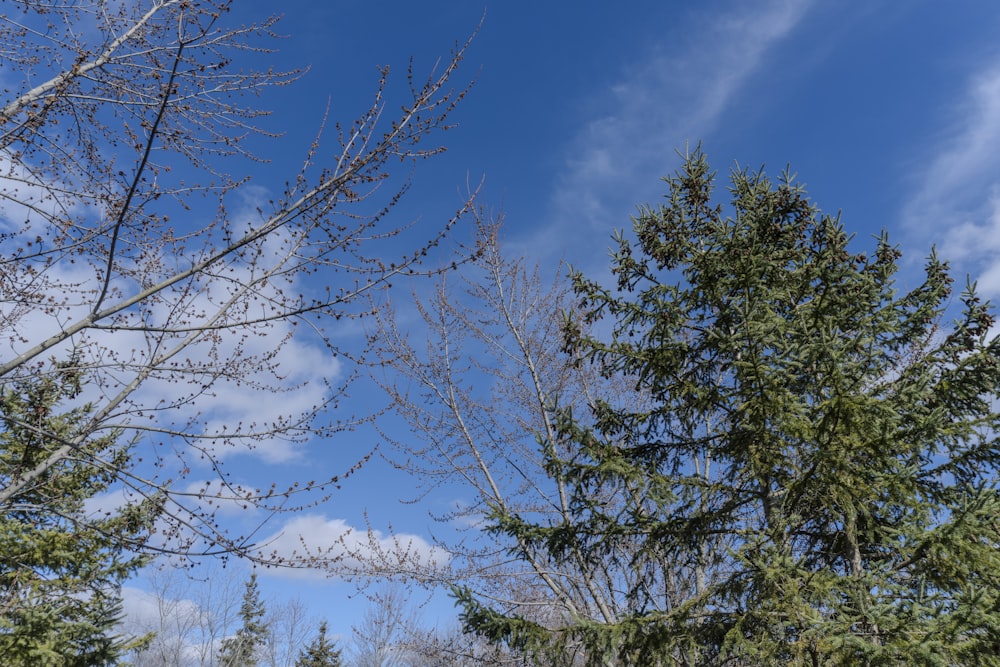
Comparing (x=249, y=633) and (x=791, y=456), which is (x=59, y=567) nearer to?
(x=791, y=456)

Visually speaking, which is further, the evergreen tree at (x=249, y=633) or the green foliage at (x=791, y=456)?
the evergreen tree at (x=249, y=633)

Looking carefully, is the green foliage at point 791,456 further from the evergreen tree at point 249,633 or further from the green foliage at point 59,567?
the evergreen tree at point 249,633

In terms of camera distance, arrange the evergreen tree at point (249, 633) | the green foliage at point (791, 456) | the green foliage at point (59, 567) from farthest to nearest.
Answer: the evergreen tree at point (249, 633), the green foliage at point (59, 567), the green foliage at point (791, 456)

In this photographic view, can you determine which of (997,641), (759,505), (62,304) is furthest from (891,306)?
(62,304)

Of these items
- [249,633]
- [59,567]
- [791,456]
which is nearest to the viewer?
[791,456]

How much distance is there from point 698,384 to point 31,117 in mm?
6774

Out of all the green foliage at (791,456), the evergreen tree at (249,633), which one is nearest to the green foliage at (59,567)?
the green foliage at (791,456)

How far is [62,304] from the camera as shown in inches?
172

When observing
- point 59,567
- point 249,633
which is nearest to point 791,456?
point 59,567

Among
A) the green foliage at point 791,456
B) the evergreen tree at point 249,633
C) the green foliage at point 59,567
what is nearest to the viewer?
the green foliage at point 791,456

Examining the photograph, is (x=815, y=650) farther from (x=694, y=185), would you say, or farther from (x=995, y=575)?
(x=694, y=185)

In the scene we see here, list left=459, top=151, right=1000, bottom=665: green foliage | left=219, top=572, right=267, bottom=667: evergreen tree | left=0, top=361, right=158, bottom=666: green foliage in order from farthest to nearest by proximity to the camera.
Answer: left=219, top=572, right=267, bottom=667: evergreen tree, left=0, top=361, right=158, bottom=666: green foliage, left=459, top=151, right=1000, bottom=665: green foliage

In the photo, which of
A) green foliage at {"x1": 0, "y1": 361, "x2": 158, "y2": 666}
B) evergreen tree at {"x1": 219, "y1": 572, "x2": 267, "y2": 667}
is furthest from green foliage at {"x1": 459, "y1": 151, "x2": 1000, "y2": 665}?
evergreen tree at {"x1": 219, "y1": 572, "x2": 267, "y2": 667}

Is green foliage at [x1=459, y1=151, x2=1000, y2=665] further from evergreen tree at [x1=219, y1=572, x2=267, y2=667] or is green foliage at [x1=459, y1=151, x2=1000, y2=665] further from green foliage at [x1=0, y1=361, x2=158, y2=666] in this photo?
evergreen tree at [x1=219, y1=572, x2=267, y2=667]
